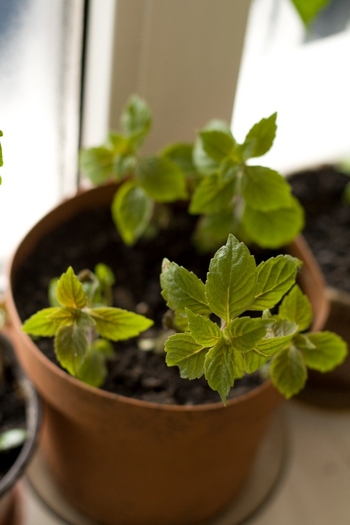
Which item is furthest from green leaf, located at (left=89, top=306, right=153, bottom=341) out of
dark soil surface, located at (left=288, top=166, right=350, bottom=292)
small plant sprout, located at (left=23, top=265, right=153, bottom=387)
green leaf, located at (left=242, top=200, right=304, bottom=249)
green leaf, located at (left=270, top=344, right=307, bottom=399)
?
dark soil surface, located at (left=288, top=166, right=350, bottom=292)

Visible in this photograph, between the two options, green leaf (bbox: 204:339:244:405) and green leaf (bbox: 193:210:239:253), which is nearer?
green leaf (bbox: 204:339:244:405)

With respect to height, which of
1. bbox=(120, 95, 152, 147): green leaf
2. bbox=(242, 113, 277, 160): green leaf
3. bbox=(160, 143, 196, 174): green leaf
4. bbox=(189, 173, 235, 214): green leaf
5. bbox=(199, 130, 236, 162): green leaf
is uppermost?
bbox=(242, 113, 277, 160): green leaf

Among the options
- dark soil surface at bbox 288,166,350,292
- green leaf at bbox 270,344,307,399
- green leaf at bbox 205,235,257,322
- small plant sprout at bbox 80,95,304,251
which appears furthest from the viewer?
dark soil surface at bbox 288,166,350,292

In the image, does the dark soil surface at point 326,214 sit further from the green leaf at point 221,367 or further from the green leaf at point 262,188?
the green leaf at point 221,367

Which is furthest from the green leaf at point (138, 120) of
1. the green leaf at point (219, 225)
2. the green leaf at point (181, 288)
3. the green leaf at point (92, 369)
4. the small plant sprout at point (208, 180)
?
the green leaf at point (181, 288)

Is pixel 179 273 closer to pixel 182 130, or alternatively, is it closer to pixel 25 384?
pixel 25 384

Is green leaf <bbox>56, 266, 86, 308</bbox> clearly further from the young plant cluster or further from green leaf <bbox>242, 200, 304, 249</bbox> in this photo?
green leaf <bbox>242, 200, 304, 249</bbox>

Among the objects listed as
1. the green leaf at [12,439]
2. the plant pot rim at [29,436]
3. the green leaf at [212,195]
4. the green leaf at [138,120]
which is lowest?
the green leaf at [12,439]

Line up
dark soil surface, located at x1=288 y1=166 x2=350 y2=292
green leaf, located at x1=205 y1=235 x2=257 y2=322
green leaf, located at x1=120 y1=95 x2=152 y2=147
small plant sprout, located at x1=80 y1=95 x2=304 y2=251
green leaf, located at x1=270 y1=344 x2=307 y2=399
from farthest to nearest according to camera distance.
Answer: dark soil surface, located at x1=288 y1=166 x2=350 y2=292
green leaf, located at x1=120 y1=95 x2=152 y2=147
small plant sprout, located at x1=80 y1=95 x2=304 y2=251
green leaf, located at x1=270 y1=344 x2=307 y2=399
green leaf, located at x1=205 y1=235 x2=257 y2=322
